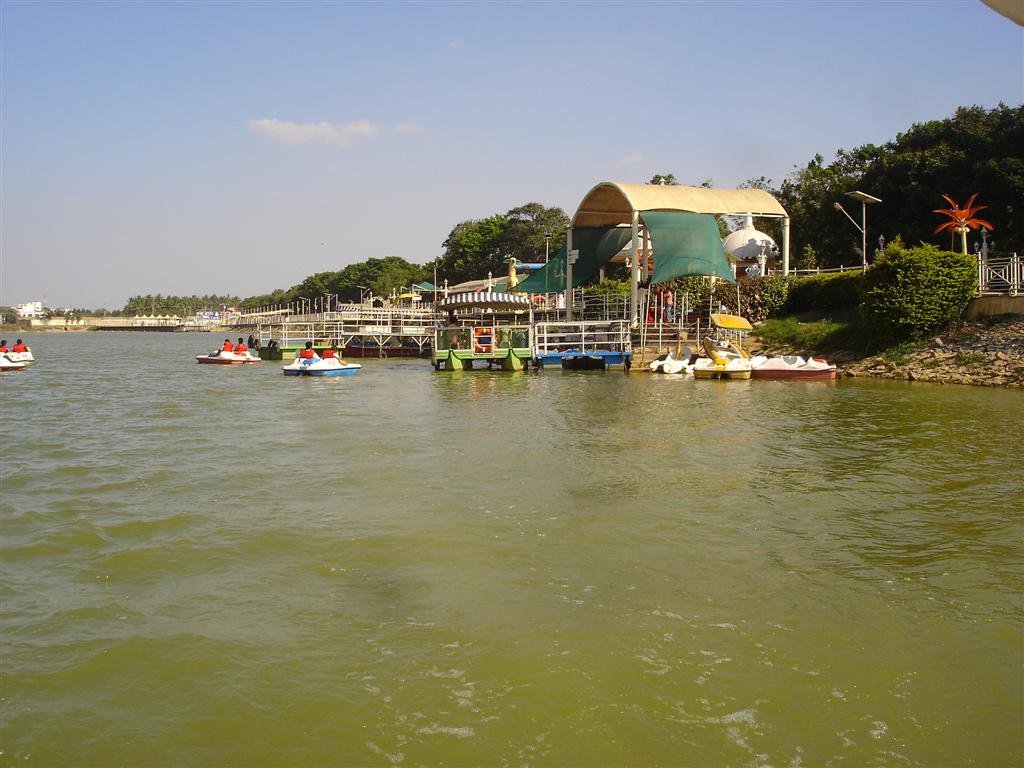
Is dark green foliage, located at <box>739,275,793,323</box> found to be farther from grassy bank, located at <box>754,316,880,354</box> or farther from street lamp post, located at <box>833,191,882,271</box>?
street lamp post, located at <box>833,191,882,271</box>

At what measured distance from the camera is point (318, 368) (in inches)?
1289

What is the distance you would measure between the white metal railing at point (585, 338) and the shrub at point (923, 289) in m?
9.92

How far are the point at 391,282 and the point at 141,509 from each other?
10315 cm

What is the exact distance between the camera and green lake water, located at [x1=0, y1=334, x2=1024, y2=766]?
209 inches

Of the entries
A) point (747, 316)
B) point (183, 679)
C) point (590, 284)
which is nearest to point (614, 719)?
point (183, 679)

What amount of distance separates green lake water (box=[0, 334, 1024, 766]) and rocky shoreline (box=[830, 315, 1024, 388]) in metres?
11.8

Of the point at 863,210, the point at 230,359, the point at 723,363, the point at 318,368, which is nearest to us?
the point at 723,363

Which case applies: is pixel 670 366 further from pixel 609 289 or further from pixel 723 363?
pixel 609 289

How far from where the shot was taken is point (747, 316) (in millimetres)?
37625

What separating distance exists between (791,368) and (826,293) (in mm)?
8286

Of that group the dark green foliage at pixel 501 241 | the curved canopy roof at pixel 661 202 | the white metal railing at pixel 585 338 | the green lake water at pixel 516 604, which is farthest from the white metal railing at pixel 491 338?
the dark green foliage at pixel 501 241

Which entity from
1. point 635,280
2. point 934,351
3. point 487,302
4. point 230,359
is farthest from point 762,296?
point 230,359

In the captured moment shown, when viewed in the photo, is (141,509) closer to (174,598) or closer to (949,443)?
(174,598)

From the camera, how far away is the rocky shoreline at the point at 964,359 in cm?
2552
